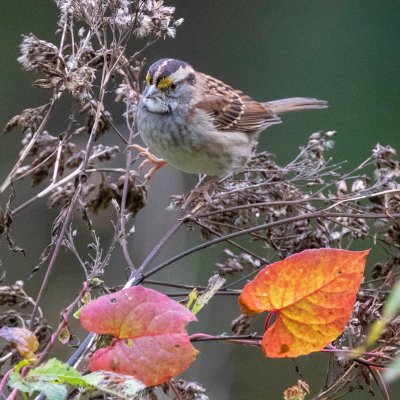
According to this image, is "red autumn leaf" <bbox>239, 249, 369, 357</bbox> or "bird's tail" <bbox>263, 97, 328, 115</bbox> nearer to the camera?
"red autumn leaf" <bbox>239, 249, 369, 357</bbox>

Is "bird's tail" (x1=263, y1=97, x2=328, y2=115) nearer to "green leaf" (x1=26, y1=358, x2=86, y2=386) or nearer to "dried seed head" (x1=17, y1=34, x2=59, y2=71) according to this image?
"dried seed head" (x1=17, y1=34, x2=59, y2=71)

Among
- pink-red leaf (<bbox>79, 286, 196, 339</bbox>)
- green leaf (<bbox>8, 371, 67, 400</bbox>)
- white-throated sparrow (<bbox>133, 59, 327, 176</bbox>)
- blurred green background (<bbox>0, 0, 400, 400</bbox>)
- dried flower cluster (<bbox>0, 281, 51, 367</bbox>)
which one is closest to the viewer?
green leaf (<bbox>8, 371, 67, 400</bbox>)

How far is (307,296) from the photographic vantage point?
44.9 inches

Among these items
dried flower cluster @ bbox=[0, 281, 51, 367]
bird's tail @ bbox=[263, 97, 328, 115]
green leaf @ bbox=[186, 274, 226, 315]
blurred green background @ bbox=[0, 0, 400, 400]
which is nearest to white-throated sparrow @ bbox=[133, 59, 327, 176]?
bird's tail @ bbox=[263, 97, 328, 115]

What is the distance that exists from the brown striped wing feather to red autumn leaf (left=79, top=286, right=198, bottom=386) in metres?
1.93

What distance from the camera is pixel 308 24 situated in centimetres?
633

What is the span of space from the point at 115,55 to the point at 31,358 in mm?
661

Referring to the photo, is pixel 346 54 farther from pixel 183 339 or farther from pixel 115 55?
pixel 183 339

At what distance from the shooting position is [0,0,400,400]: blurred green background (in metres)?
4.53

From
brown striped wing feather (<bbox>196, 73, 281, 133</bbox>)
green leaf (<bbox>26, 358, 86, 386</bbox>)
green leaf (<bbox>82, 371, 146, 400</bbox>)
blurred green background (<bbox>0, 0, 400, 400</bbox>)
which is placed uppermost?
green leaf (<bbox>26, 358, 86, 386</bbox>)

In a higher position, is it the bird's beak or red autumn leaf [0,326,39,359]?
red autumn leaf [0,326,39,359]

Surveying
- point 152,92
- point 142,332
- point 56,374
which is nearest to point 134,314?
point 142,332

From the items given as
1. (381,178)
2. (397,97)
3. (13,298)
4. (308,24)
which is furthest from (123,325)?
(308,24)

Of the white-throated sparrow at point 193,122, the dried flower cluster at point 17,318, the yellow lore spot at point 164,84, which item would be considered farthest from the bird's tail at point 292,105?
the dried flower cluster at point 17,318
